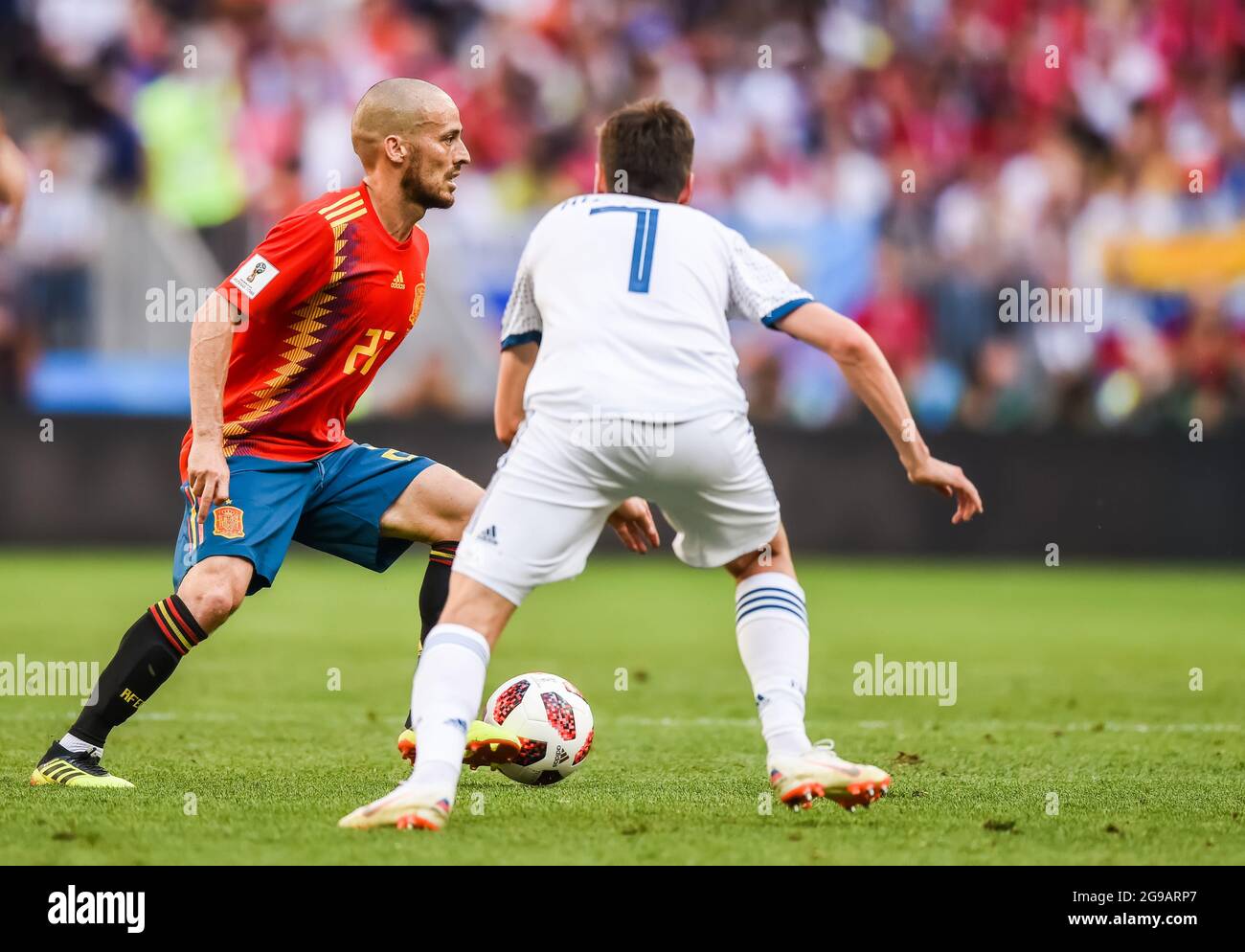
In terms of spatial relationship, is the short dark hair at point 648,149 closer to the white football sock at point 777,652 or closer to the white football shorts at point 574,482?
the white football shorts at point 574,482

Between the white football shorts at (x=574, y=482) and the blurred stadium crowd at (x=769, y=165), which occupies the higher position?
the blurred stadium crowd at (x=769, y=165)

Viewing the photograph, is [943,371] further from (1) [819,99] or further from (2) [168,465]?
(2) [168,465]

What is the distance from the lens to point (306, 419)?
20.2 ft

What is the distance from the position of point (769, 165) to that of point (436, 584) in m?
11.4

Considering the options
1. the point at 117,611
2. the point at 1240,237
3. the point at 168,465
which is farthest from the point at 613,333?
the point at 1240,237

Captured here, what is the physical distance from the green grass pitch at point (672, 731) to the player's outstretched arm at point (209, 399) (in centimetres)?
95

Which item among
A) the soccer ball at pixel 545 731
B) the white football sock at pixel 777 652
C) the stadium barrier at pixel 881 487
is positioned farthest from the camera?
the stadium barrier at pixel 881 487

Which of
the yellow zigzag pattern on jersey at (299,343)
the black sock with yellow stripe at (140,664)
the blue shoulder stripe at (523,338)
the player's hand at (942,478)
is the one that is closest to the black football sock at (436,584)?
the yellow zigzag pattern on jersey at (299,343)

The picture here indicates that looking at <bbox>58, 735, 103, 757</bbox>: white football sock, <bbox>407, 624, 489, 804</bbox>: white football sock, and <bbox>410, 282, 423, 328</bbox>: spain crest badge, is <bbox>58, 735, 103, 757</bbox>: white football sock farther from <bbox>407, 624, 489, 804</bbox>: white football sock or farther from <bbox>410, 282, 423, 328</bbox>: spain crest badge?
<bbox>410, 282, 423, 328</bbox>: spain crest badge

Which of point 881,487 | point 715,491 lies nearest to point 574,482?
point 715,491

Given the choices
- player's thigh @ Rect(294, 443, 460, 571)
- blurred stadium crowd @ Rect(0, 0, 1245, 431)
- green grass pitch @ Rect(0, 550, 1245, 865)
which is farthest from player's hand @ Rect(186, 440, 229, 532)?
blurred stadium crowd @ Rect(0, 0, 1245, 431)

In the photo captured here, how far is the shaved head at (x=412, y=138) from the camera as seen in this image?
19.6 ft

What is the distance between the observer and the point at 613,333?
15.8 feet
